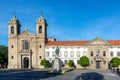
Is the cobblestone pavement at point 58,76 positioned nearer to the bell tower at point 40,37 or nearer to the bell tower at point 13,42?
the bell tower at point 40,37

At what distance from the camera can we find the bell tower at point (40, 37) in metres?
84.6

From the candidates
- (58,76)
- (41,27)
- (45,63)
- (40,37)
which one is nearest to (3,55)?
(40,37)

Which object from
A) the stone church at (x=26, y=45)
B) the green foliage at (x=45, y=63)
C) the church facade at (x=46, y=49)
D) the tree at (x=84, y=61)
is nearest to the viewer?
the tree at (x=84, y=61)

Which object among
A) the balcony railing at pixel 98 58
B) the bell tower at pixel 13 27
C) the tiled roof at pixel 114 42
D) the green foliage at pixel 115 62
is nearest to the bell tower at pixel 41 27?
the bell tower at pixel 13 27

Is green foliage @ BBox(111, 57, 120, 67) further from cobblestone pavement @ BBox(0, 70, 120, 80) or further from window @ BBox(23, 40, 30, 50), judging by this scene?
cobblestone pavement @ BBox(0, 70, 120, 80)

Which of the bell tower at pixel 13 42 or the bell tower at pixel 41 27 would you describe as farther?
the bell tower at pixel 41 27

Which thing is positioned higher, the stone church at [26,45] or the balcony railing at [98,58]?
the stone church at [26,45]

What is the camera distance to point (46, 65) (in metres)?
80.8

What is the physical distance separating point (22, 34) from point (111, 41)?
26363 millimetres

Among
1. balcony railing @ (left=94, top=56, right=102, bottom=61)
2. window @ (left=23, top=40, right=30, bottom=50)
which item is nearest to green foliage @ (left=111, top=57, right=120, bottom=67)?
balcony railing @ (left=94, top=56, right=102, bottom=61)

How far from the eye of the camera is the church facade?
271ft

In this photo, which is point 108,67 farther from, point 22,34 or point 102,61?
point 22,34

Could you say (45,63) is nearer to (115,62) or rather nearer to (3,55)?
(115,62)

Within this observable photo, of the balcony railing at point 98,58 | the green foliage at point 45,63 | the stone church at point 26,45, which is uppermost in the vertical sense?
the stone church at point 26,45
